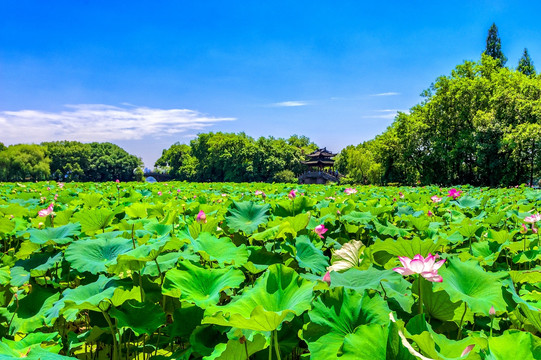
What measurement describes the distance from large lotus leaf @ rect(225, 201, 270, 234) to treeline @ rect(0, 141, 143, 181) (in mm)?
54434

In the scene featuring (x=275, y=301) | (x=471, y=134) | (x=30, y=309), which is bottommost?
(x=30, y=309)

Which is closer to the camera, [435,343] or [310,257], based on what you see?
[435,343]

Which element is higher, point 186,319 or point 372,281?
point 372,281

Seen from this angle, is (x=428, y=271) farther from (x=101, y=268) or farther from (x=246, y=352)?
(x=101, y=268)

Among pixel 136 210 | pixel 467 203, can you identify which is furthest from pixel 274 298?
pixel 467 203

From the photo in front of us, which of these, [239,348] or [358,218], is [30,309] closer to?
[239,348]

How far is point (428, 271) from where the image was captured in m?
0.78

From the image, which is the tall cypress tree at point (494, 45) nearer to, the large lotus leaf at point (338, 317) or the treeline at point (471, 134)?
the treeline at point (471, 134)

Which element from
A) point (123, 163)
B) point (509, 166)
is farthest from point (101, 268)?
point (123, 163)

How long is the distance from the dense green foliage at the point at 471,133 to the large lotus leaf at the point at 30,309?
69.4 feet

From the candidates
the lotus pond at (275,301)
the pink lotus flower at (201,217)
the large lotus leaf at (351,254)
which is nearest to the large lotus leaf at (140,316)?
the lotus pond at (275,301)

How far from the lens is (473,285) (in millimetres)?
938

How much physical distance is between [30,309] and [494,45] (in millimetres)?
47255

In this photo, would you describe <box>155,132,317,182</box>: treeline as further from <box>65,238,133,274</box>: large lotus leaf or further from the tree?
<box>65,238,133,274</box>: large lotus leaf
